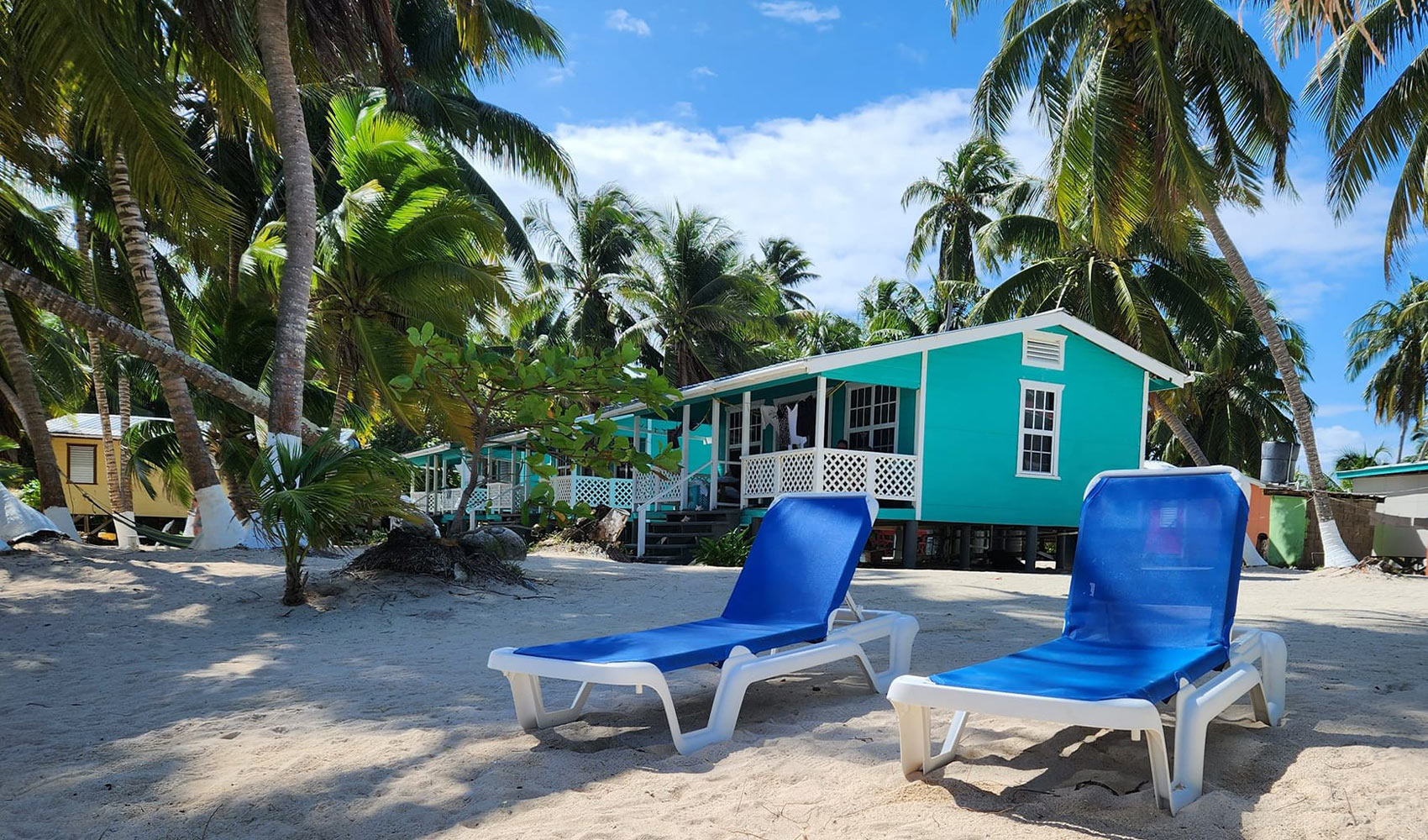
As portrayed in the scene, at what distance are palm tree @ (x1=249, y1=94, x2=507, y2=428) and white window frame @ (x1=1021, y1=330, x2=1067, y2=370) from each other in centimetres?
932

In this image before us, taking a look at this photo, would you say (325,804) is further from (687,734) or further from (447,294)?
(447,294)

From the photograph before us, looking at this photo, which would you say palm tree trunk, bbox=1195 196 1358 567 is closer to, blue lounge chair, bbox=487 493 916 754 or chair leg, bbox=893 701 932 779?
blue lounge chair, bbox=487 493 916 754

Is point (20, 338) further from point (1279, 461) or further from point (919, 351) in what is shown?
point (1279, 461)

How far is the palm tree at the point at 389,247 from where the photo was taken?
607 inches

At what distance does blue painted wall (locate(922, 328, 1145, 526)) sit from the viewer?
16.9 meters

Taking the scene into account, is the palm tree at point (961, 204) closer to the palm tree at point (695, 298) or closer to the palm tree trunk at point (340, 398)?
the palm tree at point (695, 298)

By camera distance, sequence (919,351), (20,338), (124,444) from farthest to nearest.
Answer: (124,444)
(919,351)
(20,338)

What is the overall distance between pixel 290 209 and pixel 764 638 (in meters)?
8.34

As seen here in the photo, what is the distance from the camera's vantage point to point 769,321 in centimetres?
3125

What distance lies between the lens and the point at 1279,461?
19562mm

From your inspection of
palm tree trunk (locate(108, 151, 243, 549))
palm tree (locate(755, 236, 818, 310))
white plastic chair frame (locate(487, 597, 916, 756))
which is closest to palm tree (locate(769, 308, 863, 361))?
palm tree (locate(755, 236, 818, 310))

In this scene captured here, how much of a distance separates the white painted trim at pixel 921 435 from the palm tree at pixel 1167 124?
3570 mm

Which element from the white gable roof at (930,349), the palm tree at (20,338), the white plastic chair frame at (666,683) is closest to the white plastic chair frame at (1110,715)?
the white plastic chair frame at (666,683)

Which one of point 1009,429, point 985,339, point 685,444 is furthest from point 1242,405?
point 685,444
